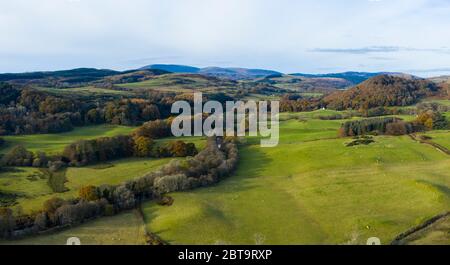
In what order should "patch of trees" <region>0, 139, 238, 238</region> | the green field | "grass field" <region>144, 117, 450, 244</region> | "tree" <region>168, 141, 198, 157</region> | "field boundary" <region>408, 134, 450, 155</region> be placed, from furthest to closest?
"tree" <region>168, 141, 198, 157</region>, "field boundary" <region>408, 134, 450, 155</region>, "patch of trees" <region>0, 139, 238, 238</region>, "grass field" <region>144, 117, 450, 244</region>, the green field

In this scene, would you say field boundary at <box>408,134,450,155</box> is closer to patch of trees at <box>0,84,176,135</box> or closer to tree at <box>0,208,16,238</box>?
tree at <box>0,208,16,238</box>

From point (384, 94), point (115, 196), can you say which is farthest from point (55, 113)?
point (384, 94)

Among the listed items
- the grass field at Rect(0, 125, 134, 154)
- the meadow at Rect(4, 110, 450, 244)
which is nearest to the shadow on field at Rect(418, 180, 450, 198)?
the meadow at Rect(4, 110, 450, 244)

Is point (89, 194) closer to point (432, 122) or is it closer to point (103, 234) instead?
point (103, 234)

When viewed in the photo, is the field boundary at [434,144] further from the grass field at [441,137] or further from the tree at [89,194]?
the tree at [89,194]
